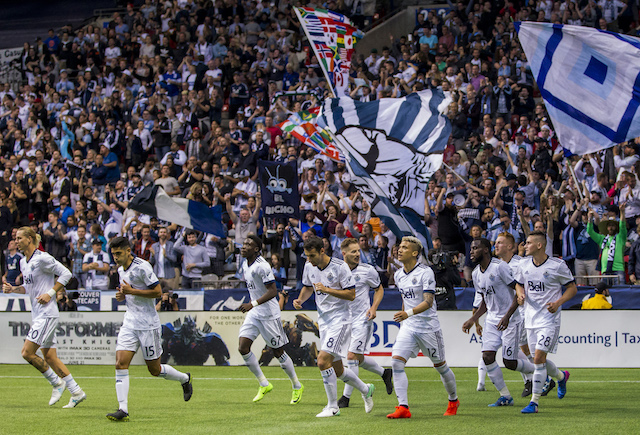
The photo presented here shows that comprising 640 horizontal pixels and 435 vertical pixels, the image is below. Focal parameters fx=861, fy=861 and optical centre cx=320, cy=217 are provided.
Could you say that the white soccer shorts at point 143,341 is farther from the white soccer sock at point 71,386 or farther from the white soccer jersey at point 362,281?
the white soccer jersey at point 362,281

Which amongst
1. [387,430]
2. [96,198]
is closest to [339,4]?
[96,198]

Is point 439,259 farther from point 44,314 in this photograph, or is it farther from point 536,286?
point 44,314

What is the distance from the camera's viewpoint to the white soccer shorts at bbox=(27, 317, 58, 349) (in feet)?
41.3

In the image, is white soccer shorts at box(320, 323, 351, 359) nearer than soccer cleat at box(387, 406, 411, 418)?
No

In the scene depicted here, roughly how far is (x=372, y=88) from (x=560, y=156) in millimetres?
6338

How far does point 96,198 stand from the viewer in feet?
82.4

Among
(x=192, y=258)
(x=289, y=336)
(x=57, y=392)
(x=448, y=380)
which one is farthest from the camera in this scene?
(x=192, y=258)

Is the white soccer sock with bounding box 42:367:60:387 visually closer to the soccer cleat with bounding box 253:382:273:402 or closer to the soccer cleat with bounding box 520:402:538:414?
the soccer cleat with bounding box 253:382:273:402

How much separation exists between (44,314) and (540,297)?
7125 millimetres

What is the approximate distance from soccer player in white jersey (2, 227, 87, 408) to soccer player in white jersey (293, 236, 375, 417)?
3.86 metres

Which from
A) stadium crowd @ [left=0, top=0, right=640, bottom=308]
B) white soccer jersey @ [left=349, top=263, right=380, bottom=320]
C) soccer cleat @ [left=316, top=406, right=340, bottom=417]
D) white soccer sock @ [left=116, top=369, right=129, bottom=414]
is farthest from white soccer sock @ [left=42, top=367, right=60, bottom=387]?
stadium crowd @ [left=0, top=0, right=640, bottom=308]

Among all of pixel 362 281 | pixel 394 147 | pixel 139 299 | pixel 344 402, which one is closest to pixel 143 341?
pixel 139 299

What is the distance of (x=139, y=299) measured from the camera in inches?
448

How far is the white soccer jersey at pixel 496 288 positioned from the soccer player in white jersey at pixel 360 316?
1.49m
